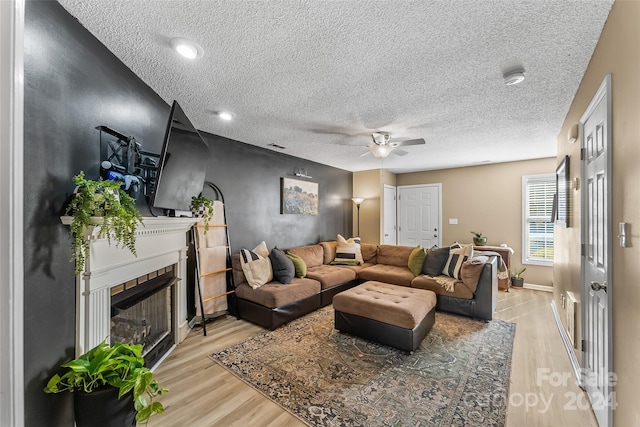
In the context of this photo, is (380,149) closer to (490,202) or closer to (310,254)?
(310,254)

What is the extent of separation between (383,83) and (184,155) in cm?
174

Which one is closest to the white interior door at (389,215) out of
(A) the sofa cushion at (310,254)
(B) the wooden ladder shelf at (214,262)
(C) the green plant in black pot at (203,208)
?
(A) the sofa cushion at (310,254)

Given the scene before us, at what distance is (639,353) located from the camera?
1138 millimetres

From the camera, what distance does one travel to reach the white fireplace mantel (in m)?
1.52

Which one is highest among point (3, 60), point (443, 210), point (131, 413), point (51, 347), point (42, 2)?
point (42, 2)

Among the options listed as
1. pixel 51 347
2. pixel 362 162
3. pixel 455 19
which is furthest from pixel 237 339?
pixel 362 162

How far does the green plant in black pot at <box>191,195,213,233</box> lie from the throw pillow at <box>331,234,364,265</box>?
8.19ft

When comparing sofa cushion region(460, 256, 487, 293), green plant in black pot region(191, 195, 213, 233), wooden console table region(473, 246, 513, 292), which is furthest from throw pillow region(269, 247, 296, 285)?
wooden console table region(473, 246, 513, 292)

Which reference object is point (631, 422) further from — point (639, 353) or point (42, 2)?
point (42, 2)

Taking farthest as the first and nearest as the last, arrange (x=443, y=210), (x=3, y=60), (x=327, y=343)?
1. (x=443, y=210)
2. (x=327, y=343)
3. (x=3, y=60)

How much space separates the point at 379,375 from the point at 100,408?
187 cm

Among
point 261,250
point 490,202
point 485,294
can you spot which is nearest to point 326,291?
point 261,250

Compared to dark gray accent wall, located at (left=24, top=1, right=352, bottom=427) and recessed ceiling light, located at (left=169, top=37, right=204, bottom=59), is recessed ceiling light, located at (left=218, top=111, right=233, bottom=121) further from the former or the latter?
recessed ceiling light, located at (left=169, top=37, right=204, bottom=59)

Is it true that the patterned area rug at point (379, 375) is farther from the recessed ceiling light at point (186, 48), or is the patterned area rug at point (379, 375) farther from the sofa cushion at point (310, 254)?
the recessed ceiling light at point (186, 48)
